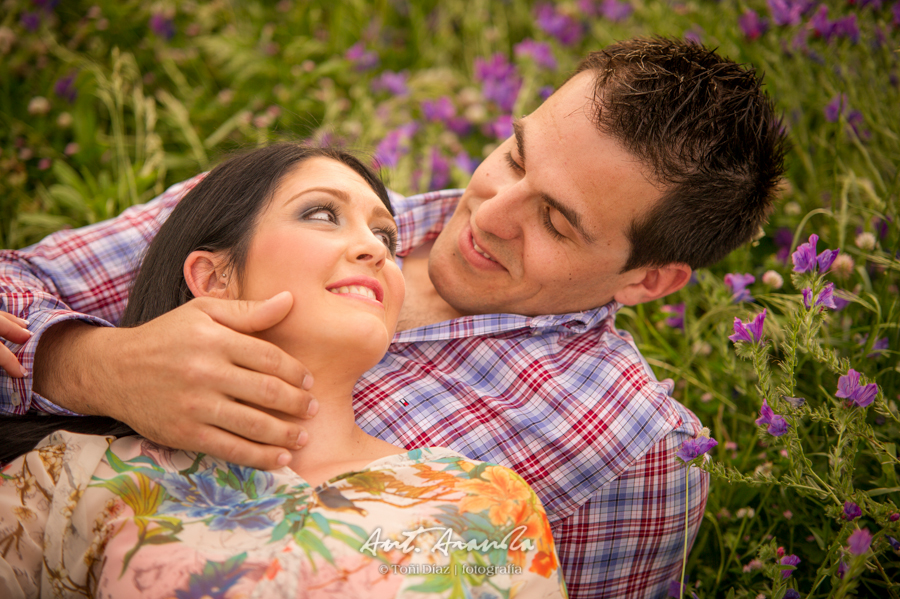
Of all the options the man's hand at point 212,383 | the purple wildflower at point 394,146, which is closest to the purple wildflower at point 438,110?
the purple wildflower at point 394,146

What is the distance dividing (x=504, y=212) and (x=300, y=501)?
121 cm

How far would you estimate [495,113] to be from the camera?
385 centimetres

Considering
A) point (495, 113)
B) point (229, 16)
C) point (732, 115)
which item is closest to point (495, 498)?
point (732, 115)

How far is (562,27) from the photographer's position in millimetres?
4195

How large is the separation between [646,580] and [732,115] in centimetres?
159

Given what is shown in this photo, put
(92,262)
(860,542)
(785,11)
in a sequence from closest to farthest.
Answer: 1. (860,542)
2. (92,262)
3. (785,11)

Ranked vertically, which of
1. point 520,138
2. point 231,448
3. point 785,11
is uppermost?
point 785,11

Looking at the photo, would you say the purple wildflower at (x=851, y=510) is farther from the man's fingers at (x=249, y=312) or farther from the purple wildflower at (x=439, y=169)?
the purple wildflower at (x=439, y=169)

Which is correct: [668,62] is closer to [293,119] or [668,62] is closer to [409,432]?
[409,432]

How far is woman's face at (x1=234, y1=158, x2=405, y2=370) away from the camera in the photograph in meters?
1.50

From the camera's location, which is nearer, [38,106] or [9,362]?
[9,362]

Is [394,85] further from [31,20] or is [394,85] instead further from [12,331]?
[12,331]

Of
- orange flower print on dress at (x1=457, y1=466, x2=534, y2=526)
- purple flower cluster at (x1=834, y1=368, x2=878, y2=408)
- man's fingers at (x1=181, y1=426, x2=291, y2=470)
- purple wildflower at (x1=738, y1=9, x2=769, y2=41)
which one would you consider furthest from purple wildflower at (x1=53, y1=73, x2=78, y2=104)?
purple flower cluster at (x1=834, y1=368, x2=878, y2=408)

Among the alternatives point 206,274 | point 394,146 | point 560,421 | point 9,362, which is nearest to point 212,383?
point 206,274
